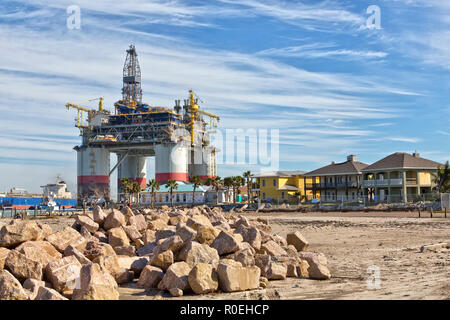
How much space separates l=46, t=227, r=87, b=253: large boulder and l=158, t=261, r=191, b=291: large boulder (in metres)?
3.09

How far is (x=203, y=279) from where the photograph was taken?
28.1 feet

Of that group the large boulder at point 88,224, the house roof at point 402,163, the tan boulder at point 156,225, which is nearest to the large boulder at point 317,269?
the tan boulder at point 156,225

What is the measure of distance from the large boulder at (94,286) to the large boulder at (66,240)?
3193mm

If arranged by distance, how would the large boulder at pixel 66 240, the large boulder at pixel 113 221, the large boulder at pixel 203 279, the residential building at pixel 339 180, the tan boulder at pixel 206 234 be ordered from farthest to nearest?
the residential building at pixel 339 180 → the large boulder at pixel 113 221 → the tan boulder at pixel 206 234 → the large boulder at pixel 66 240 → the large boulder at pixel 203 279

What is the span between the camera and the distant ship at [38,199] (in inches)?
4425

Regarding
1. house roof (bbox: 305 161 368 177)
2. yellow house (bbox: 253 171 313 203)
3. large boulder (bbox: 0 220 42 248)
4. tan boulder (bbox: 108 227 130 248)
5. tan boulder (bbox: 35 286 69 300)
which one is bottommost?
tan boulder (bbox: 35 286 69 300)

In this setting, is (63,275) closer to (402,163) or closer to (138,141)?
(402,163)

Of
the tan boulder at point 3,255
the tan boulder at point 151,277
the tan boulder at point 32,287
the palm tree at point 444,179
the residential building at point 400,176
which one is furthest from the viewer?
the residential building at point 400,176

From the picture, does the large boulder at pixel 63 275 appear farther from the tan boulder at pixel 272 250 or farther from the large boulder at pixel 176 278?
the tan boulder at pixel 272 250

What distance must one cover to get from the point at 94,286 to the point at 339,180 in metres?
65.3

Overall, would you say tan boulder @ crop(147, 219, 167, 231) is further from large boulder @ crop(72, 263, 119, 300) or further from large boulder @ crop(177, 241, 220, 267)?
large boulder @ crop(72, 263, 119, 300)

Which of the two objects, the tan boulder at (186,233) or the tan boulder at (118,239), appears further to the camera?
the tan boulder at (118,239)

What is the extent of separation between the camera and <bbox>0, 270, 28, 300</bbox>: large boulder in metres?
7.35

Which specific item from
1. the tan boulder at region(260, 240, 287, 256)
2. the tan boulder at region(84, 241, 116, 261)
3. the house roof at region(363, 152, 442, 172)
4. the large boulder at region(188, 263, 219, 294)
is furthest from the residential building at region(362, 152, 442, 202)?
the large boulder at region(188, 263, 219, 294)
